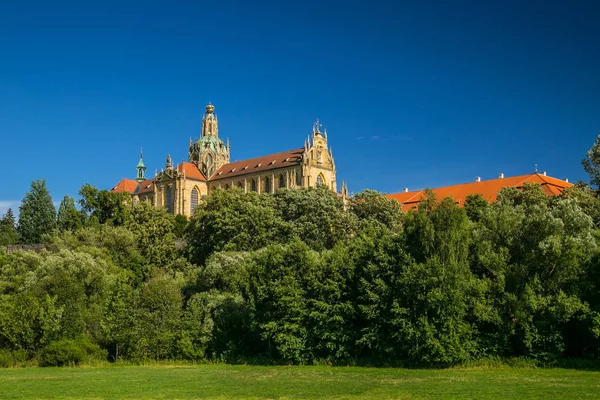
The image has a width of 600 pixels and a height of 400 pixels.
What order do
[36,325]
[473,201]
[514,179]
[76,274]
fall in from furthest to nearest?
1. [514,179]
2. [473,201]
3. [76,274]
4. [36,325]

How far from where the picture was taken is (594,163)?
49844 millimetres

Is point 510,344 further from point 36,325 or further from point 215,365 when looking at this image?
point 36,325

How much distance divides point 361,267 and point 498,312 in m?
A: 7.86

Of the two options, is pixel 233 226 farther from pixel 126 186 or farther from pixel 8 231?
pixel 126 186

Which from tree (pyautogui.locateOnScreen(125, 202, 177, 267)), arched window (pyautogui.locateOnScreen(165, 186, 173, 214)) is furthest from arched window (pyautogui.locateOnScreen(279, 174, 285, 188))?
tree (pyautogui.locateOnScreen(125, 202, 177, 267))

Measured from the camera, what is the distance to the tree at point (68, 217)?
68438 mm

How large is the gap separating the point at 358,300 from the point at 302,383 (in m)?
9.98

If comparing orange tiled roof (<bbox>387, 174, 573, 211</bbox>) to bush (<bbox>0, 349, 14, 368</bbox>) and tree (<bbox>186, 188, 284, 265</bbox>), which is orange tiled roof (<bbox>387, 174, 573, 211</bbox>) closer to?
tree (<bbox>186, 188, 284, 265</bbox>)

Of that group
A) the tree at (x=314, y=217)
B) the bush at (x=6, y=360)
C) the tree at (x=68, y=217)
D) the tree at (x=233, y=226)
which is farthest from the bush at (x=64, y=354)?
the tree at (x=68, y=217)

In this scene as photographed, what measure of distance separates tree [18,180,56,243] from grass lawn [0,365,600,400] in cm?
5397

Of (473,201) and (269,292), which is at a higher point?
(473,201)

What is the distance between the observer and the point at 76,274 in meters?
44.2

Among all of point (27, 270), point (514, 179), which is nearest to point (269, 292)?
point (27, 270)

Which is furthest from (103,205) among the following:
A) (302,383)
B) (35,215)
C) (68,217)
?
(302,383)
